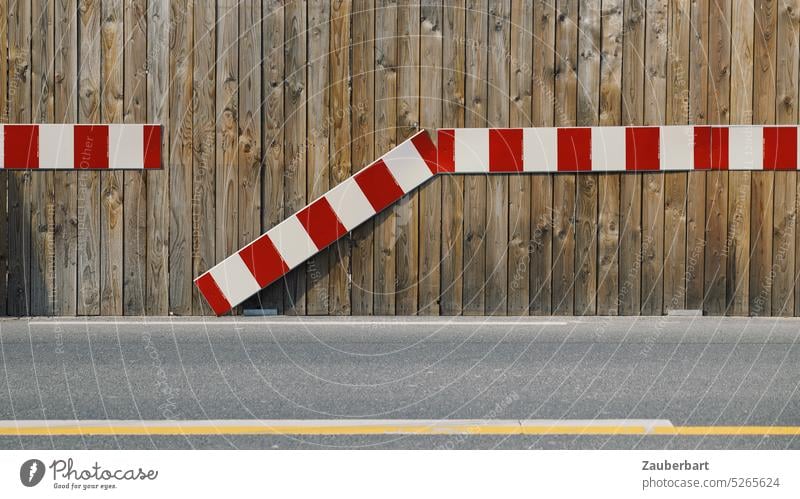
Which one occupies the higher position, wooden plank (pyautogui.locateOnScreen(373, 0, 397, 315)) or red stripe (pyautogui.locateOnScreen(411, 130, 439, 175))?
wooden plank (pyautogui.locateOnScreen(373, 0, 397, 315))

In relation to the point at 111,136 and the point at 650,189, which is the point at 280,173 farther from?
the point at 650,189

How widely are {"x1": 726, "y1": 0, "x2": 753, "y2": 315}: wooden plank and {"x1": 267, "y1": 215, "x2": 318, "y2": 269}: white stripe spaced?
353 centimetres

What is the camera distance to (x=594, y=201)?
9281mm

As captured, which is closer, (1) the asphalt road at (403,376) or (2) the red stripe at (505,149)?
(1) the asphalt road at (403,376)

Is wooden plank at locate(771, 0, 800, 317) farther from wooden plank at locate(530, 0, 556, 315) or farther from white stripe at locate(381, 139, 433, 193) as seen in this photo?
white stripe at locate(381, 139, 433, 193)

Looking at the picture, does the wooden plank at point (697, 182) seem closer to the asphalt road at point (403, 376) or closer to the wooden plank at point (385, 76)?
the asphalt road at point (403, 376)

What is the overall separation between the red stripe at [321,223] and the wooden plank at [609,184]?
219 centimetres

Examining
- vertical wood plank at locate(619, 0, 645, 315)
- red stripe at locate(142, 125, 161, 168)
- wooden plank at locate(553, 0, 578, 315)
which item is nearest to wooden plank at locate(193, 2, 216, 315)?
red stripe at locate(142, 125, 161, 168)

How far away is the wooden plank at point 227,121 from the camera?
9.20m

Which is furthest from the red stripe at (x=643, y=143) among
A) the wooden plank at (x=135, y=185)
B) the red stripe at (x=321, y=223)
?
the wooden plank at (x=135, y=185)

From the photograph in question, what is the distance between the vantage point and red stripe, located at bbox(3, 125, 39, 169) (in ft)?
30.1

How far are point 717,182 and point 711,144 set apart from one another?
325mm

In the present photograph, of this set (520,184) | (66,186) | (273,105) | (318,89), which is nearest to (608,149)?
(520,184)

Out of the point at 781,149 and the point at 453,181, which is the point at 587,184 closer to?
the point at 453,181
